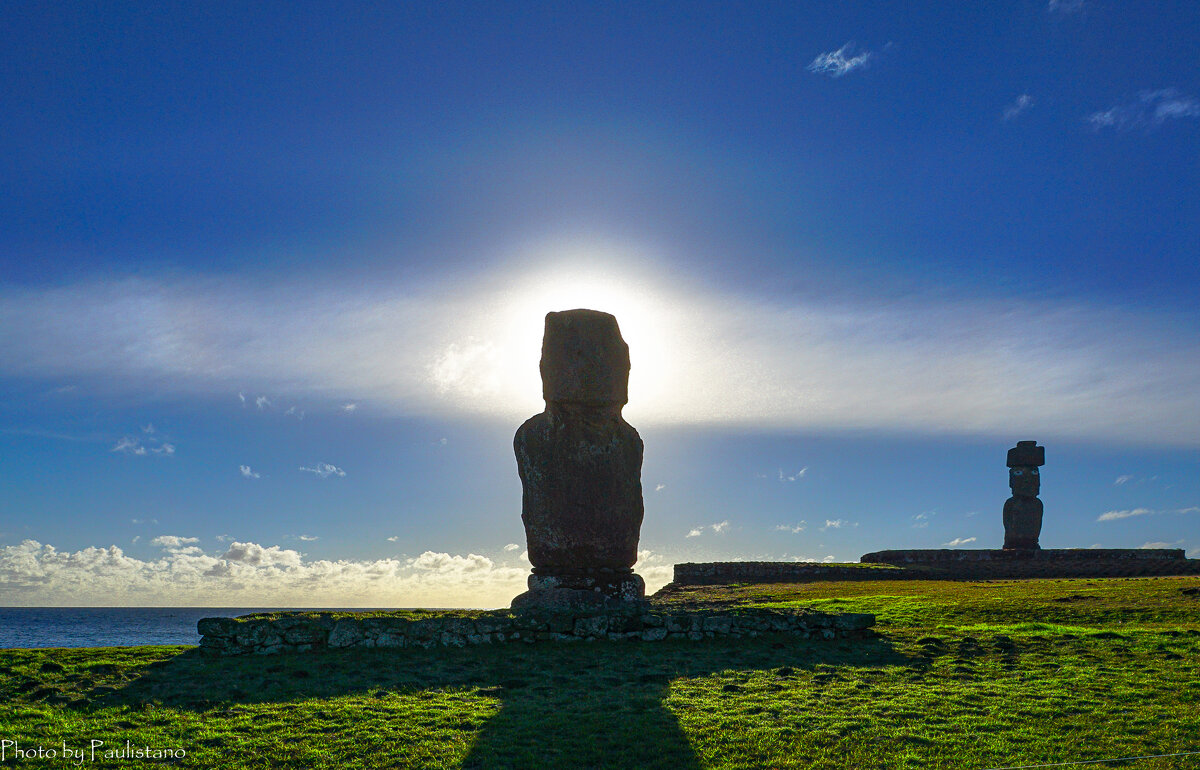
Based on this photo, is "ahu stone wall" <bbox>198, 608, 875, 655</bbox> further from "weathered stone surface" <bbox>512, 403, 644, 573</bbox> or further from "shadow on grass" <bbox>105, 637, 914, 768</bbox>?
"weathered stone surface" <bbox>512, 403, 644, 573</bbox>

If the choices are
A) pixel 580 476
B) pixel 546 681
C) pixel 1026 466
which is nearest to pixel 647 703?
pixel 546 681

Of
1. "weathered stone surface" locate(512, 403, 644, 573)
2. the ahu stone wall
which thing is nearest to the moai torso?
"weathered stone surface" locate(512, 403, 644, 573)

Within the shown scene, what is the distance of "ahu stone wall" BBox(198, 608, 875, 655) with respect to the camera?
51.3ft

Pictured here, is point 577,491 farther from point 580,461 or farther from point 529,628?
point 529,628

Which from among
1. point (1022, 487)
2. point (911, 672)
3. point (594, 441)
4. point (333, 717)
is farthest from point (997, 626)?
point (1022, 487)

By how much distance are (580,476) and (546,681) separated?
634cm

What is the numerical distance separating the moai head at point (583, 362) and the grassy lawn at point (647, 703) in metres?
5.65

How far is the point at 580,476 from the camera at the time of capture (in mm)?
19484

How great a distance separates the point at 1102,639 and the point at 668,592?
20.4 metres

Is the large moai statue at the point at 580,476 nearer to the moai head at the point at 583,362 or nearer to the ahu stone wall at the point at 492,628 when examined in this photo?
the moai head at the point at 583,362

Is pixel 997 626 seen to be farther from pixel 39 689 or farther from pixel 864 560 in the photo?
pixel 864 560

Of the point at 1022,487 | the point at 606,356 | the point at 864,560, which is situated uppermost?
the point at 606,356

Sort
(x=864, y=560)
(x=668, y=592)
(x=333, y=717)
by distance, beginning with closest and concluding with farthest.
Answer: (x=333, y=717)
(x=668, y=592)
(x=864, y=560)

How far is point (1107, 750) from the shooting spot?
9.66 m
